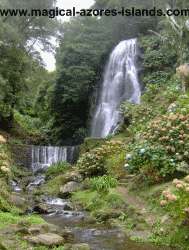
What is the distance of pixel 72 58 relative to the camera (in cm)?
1992

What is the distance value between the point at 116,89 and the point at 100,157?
10.1 m

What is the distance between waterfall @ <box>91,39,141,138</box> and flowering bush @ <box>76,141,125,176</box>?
6867 millimetres

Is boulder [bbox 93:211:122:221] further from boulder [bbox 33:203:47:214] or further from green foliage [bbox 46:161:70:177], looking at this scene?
green foliage [bbox 46:161:70:177]

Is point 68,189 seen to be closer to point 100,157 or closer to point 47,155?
point 100,157

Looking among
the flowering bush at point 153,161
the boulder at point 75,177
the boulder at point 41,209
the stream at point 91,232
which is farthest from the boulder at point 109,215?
the boulder at point 75,177

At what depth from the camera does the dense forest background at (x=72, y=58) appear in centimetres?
1488

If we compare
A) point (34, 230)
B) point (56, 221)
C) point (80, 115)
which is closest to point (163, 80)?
point (80, 115)

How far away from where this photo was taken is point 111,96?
17938 mm

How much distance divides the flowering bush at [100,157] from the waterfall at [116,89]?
22.5 feet

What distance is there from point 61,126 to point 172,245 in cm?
1892

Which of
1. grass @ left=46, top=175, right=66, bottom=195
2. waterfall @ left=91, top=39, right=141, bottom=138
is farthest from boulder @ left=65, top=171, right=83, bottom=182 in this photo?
waterfall @ left=91, top=39, right=141, bottom=138

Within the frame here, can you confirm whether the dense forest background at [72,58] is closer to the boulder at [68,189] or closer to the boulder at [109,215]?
the boulder at [68,189]

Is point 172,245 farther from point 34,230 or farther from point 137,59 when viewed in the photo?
point 137,59

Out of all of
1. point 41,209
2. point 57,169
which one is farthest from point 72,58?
point 41,209
